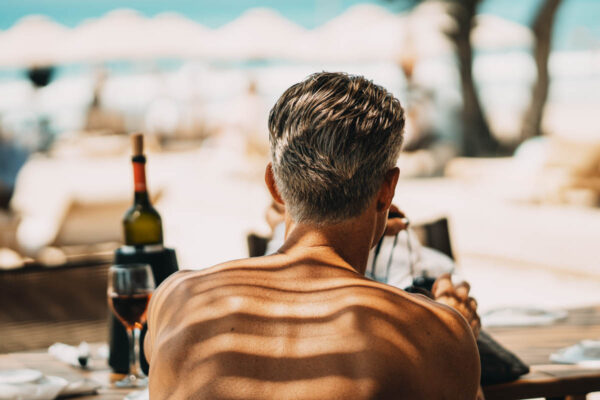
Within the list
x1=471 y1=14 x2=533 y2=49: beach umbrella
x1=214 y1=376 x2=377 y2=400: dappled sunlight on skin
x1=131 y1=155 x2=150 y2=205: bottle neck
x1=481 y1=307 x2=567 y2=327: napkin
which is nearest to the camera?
x1=214 y1=376 x2=377 y2=400: dappled sunlight on skin

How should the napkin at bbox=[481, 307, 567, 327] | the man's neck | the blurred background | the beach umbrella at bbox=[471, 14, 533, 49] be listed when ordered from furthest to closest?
the beach umbrella at bbox=[471, 14, 533, 49], the blurred background, the napkin at bbox=[481, 307, 567, 327], the man's neck

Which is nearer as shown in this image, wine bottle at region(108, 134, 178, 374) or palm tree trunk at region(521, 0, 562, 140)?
wine bottle at region(108, 134, 178, 374)

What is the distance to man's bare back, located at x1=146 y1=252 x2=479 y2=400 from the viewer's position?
114cm

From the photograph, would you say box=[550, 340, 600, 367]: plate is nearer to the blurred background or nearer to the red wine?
the blurred background

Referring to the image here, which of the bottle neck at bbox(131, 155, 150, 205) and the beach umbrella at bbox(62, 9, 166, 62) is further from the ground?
the beach umbrella at bbox(62, 9, 166, 62)

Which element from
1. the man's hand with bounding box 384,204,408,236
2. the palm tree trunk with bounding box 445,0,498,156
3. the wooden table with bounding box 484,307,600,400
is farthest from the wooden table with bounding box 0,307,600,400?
the palm tree trunk with bounding box 445,0,498,156

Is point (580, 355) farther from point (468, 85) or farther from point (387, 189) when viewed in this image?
point (468, 85)

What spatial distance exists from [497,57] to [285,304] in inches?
1560

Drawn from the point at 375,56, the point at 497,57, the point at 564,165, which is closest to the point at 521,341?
the point at 564,165

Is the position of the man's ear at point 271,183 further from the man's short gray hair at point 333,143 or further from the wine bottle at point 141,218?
the wine bottle at point 141,218

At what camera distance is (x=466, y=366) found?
47.5 inches

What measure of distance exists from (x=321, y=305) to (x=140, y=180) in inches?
34.4

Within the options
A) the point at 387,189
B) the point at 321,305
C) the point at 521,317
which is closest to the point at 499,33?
the point at 521,317

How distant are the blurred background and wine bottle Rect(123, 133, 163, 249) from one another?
656 mm
